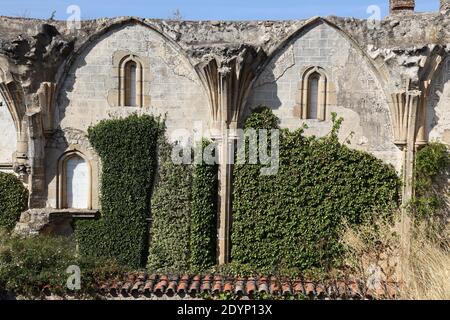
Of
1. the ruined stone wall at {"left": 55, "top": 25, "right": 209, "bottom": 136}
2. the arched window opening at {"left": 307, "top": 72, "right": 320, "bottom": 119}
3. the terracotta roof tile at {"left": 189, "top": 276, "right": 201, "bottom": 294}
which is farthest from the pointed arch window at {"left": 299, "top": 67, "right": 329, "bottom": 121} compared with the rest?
the terracotta roof tile at {"left": 189, "top": 276, "right": 201, "bottom": 294}

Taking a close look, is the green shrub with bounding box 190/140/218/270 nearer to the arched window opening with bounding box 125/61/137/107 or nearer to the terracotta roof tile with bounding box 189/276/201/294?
the terracotta roof tile with bounding box 189/276/201/294

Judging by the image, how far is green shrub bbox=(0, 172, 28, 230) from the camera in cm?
1349

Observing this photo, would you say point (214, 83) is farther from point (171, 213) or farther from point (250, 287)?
point (250, 287)

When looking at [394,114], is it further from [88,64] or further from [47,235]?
[47,235]

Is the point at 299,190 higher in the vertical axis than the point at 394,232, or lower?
higher

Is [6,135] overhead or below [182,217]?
overhead

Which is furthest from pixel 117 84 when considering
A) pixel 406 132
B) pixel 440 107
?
pixel 440 107

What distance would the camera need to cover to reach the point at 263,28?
13031 millimetres

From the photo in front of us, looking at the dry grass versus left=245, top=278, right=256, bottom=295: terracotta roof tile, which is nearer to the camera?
the dry grass

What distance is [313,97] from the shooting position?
13.2 m

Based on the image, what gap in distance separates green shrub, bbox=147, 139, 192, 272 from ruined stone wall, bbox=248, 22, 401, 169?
267 centimetres

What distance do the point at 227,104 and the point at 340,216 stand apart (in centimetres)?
412

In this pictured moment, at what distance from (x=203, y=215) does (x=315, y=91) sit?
4450mm

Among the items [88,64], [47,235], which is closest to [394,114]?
[88,64]
